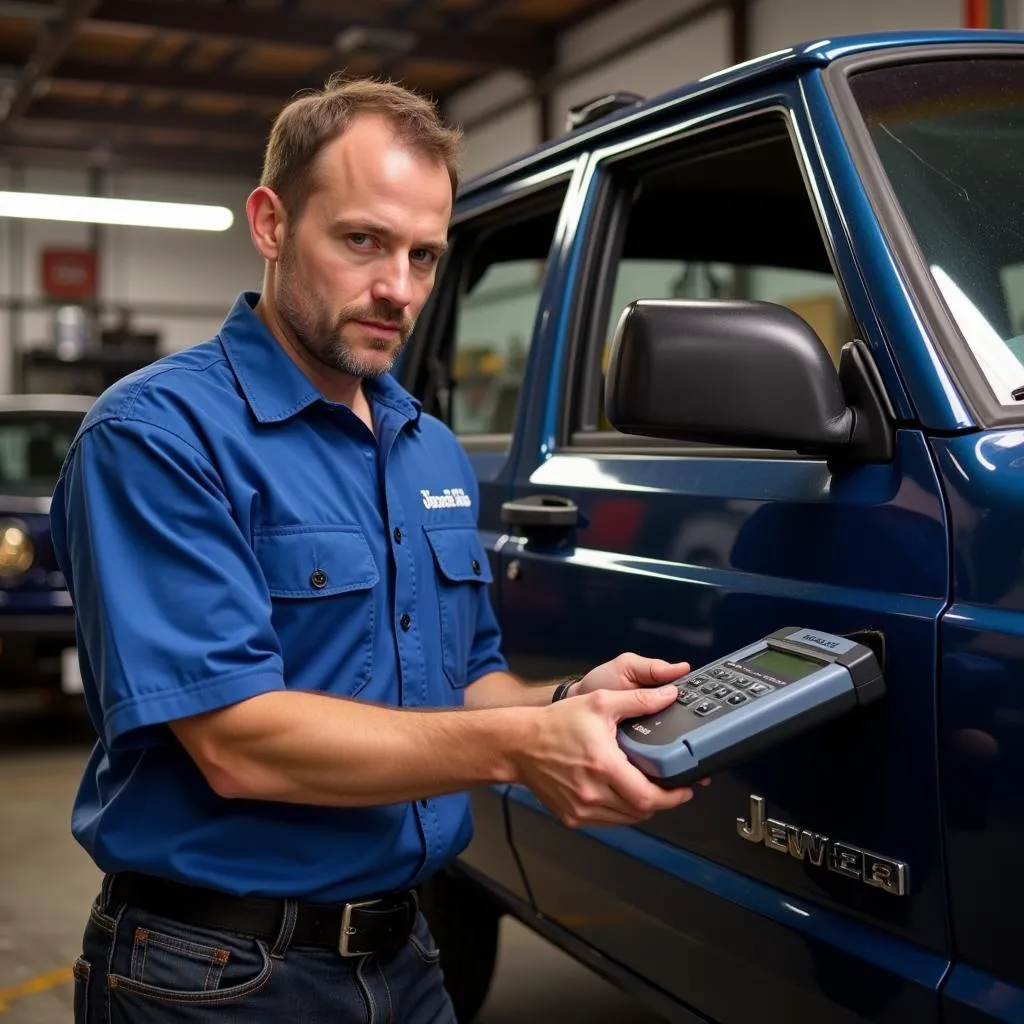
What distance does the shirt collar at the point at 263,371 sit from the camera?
1664 mm

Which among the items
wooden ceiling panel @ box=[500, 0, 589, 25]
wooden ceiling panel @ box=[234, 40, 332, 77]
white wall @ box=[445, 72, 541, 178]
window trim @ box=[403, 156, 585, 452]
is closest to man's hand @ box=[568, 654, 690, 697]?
window trim @ box=[403, 156, 585, 452]

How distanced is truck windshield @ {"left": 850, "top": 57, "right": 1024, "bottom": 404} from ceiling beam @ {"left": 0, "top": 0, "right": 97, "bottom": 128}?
9631 millimetres

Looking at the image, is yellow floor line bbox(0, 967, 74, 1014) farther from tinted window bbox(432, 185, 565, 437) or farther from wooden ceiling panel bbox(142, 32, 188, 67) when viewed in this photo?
wooden ceiling panel bbox(142, 32, 188, 67)

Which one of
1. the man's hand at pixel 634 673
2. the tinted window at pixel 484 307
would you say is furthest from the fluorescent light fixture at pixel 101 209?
the man's hand at pixel 634 673

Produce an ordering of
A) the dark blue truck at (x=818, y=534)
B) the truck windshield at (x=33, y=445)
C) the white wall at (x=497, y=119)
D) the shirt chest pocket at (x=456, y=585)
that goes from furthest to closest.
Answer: the white wall at (x=497, y=119)
the truck windshield at (x=33, y=445)
the shirt chest pocket at (x=456, y=585)
the dark blue truck at (x=818, y=534)

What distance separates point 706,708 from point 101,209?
14.2 meters

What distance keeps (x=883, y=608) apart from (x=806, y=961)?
447 millimetres

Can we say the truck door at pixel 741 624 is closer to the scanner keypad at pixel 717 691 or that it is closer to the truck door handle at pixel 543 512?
the truck door handle at pixel 543 512

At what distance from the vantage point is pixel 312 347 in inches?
67.6

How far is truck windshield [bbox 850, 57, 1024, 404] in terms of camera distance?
66.3 inches

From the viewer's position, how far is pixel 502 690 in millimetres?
1975

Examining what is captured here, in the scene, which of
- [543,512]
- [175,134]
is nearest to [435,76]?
[175,134]

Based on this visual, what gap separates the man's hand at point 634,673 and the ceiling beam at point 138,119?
569 inches

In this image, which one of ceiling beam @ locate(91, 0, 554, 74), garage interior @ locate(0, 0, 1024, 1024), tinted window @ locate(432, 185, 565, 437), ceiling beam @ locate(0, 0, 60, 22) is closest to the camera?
tinted window @ locate(432, 185, 565, 437)
